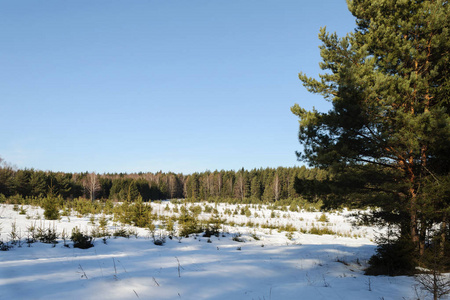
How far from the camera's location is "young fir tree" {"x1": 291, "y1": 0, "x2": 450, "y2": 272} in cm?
709

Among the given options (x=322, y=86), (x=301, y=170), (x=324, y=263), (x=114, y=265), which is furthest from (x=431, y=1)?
(x=301, y=170)

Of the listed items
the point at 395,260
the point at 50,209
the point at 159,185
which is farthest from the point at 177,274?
the point at 159,185

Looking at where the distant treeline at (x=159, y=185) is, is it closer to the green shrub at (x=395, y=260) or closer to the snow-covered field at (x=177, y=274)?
the snow-covered field at (x=177, y=274)

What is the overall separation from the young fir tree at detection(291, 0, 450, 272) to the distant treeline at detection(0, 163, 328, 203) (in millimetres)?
25037

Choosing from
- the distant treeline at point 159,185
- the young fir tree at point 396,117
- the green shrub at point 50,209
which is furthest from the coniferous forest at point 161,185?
the young fir tree at point 396,117

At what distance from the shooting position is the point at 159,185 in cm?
6397

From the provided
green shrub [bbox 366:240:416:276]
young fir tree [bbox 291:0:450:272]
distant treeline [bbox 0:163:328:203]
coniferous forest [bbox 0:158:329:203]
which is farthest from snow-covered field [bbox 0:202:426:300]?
distant treeline [bbox 0:163:328:203]

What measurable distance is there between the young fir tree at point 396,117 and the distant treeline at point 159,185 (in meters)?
25.0

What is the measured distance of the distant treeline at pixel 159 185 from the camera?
3272 cm

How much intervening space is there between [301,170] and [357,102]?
48316 mm

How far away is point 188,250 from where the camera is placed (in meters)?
8.51

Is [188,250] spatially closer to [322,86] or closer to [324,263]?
[324,263]

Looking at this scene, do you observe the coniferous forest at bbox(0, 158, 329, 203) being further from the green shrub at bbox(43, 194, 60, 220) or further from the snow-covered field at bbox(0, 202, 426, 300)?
the snow-covered field at bbox(0, 202, 426, 300)

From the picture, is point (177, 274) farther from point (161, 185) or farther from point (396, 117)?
point (161, 185)
